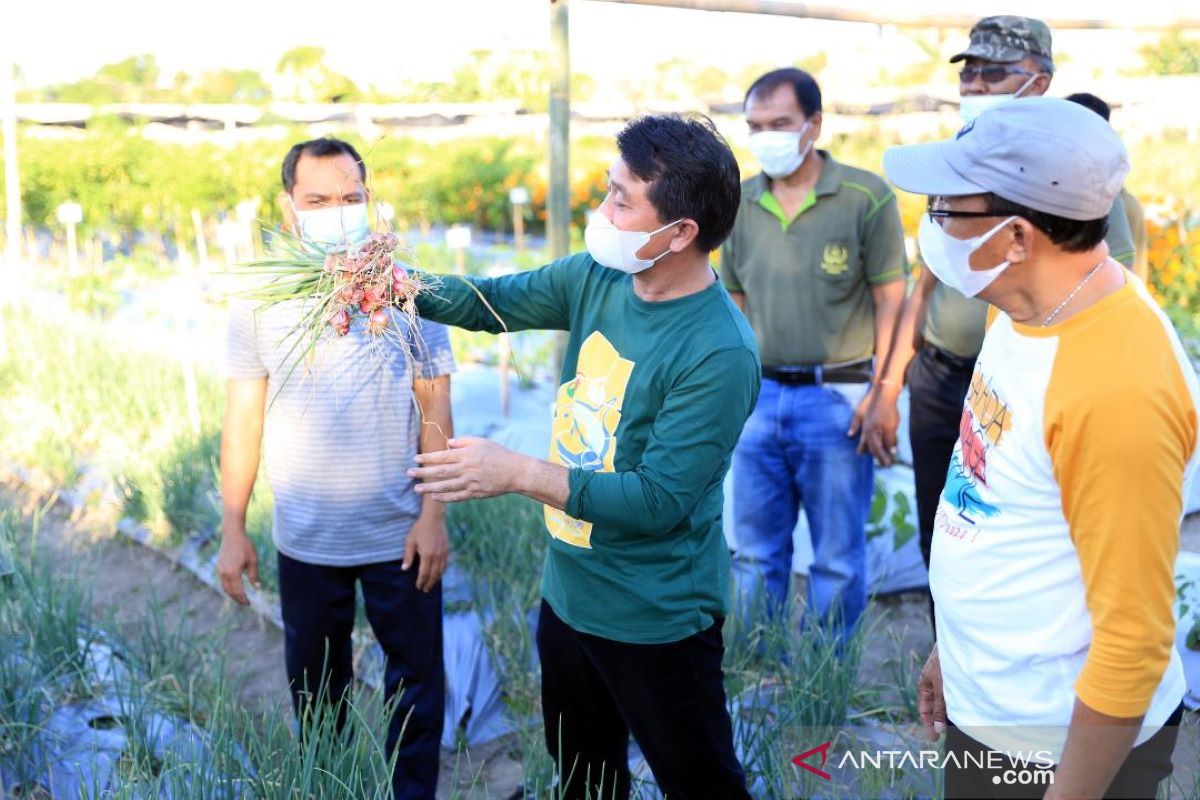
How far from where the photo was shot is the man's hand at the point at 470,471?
1.86 meters

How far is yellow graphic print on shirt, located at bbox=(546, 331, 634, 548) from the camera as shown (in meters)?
2.03

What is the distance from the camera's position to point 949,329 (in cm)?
294

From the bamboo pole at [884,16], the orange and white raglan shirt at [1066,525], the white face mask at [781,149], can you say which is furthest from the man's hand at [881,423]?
the orange and white raglan shirt at [1066,525]

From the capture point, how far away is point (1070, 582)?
1.46 meters

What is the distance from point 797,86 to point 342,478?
1749mm

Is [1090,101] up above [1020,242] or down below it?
above

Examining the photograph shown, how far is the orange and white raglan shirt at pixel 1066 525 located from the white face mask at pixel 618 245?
63 centimetres

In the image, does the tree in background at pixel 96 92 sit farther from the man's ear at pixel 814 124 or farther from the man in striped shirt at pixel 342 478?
the man in striped shirt at pixel 342 478

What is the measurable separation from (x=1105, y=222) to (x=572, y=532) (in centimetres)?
106

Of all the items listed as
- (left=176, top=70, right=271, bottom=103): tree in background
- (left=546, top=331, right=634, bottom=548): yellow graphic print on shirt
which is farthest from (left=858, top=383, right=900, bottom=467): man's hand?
(left=176, top=70, right=271, bottom=103): tree in background

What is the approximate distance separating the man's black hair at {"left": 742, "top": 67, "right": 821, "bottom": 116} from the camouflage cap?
535 mm

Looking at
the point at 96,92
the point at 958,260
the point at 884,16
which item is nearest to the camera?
the point at 958,260

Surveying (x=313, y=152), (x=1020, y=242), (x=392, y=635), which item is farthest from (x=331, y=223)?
(x=1020, y=242)

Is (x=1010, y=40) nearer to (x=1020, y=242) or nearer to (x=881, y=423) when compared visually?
(x=881, y=423)
